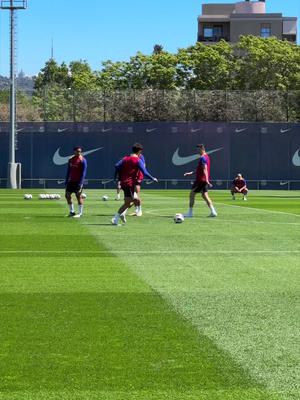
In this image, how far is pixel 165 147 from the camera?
6138 centimetres

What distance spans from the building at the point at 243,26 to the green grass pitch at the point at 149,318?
408ft

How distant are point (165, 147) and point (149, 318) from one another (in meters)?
52.6

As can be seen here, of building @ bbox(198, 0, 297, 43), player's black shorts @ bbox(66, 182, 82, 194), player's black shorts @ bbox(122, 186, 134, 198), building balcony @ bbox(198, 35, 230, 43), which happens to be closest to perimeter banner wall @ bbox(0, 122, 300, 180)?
player's black shorts @ bbox(66, 182, 82, 194)

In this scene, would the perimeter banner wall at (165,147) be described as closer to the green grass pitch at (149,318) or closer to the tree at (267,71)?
the tree at (267,71)

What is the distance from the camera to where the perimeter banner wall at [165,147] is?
198 ft

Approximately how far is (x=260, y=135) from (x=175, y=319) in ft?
176

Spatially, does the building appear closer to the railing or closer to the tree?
the tree

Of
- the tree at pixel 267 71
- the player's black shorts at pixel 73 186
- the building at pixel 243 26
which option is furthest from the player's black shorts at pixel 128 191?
the building at pixel 243 26

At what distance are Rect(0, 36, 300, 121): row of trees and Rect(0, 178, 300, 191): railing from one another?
5.92m

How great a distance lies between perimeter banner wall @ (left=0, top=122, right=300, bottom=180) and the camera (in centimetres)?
6038

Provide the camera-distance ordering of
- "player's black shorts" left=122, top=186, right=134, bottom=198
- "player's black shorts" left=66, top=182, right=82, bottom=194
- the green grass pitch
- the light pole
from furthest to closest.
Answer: the light pole → "player's black shorts" left=66, top=182, right=82, bottom=194 → "player's black shorts" left=122, top=186, right=134, bottom=198 → the green grass pitch

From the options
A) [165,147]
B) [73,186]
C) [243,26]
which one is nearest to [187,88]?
[165,147]

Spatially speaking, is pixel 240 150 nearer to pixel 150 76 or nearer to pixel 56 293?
pixel 150 76

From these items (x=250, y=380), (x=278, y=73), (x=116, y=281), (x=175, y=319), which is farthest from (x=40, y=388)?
(x=278, y=73)
